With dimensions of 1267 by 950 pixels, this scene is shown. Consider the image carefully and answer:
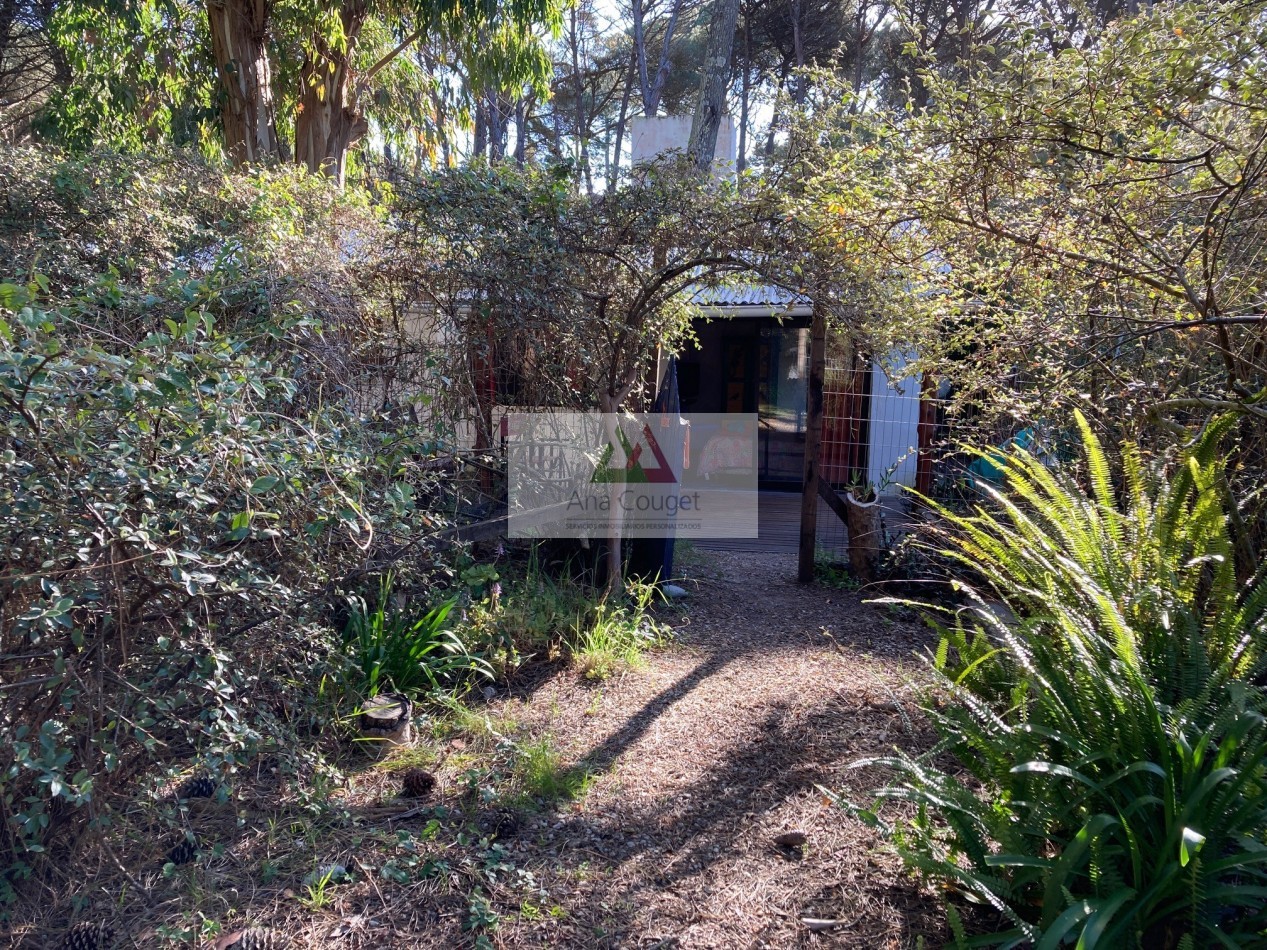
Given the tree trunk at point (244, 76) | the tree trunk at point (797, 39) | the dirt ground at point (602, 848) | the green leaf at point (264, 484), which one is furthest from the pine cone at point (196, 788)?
the tree trunk at point (797, 39)

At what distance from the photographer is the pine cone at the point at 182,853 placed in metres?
2.68

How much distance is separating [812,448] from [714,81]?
20.1 ft

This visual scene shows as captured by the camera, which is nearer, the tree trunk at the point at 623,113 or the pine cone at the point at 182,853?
the pine cone at the point at 182,853

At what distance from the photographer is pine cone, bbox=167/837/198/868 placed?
8.80ft

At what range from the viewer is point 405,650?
4.01 metres

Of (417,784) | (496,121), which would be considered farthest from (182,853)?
(496,121)

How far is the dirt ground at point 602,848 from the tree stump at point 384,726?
120mm

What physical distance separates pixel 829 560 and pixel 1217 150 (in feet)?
14.3

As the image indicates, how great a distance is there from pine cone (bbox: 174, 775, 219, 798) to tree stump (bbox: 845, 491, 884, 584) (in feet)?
15.1

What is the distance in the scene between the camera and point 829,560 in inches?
265

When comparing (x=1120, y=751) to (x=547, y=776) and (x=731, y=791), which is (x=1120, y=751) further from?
(x=547, y=776)

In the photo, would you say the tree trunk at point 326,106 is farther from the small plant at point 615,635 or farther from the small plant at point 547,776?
the small plant at point 547,776

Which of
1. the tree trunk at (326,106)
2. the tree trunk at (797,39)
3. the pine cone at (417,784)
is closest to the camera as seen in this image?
the pine cone at (417,784)

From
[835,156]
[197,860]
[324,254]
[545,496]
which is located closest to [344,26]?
[324,254]
